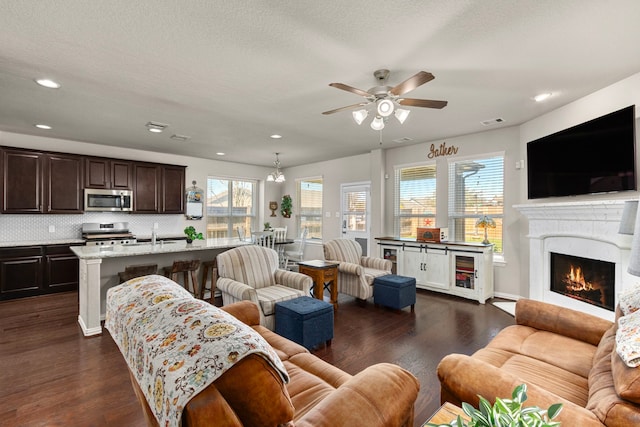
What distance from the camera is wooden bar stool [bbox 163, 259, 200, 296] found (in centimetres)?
407

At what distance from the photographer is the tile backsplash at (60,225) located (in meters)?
5.02

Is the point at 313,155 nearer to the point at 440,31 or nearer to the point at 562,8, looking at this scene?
the point at 440,31

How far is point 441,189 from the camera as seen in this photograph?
5434mm

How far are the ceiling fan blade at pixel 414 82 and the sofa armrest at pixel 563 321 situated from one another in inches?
74.4

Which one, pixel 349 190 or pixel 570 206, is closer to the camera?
pixel 570 206

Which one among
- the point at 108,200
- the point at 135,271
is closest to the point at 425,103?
the point at 135,271

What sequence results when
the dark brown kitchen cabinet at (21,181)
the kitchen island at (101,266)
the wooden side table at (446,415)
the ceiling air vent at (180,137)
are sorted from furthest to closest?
the ceiling air vent at (180,137), the dark brown kitchen cabinet at (21,181), the kitchen island at (101,266), the wooden side table at (446,415)

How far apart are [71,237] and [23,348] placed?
3077mm

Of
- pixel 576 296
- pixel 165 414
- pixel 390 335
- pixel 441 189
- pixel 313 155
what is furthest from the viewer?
pixel 313 155

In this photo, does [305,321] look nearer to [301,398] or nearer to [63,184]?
[301,398]

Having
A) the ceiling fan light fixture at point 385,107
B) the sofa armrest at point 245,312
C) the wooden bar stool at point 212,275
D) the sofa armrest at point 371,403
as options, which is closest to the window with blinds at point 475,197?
the ceiling fan light fixture at point 385,107

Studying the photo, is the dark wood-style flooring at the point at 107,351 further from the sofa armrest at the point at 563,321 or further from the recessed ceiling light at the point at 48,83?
the recessed ceiling light at the point at 48,83

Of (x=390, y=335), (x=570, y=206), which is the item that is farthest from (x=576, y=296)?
(x=390, y=335)

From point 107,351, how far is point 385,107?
11.4ft
